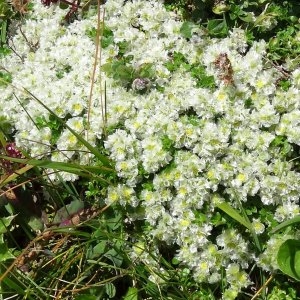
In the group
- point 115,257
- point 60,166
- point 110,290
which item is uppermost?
point 60,166

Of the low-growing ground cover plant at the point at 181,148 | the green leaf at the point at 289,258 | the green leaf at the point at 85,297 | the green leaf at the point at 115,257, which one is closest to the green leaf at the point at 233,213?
the low-growing ground cover plant at the point at 181,148

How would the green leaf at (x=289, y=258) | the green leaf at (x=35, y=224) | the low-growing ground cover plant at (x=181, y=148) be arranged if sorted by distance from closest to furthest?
the green leaf at (x=289, y=258), the low-growing ground cover plant at (x=181, y=148), the green leaf at (x=35, y=224)

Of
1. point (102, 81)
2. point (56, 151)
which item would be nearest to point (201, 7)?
point (102, 81)

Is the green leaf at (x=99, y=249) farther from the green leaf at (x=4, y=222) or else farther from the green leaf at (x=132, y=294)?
the green leaf at (x=4, y=222)

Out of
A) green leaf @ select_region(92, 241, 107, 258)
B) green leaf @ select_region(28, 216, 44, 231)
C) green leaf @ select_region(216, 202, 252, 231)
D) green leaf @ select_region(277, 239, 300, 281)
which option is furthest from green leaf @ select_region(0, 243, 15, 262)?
green leaf @ select_region(277, 239, 300, 281)

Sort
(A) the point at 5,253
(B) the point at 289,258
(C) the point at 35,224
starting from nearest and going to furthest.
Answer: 1. (B) the point at 289,258
2. (A) the point at 5,253
3. (C) the point at 35,224

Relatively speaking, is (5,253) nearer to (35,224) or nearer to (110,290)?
(35,224)

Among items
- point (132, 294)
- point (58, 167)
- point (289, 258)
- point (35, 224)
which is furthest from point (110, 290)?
point (289, 258)

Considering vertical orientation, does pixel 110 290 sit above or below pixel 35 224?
below
